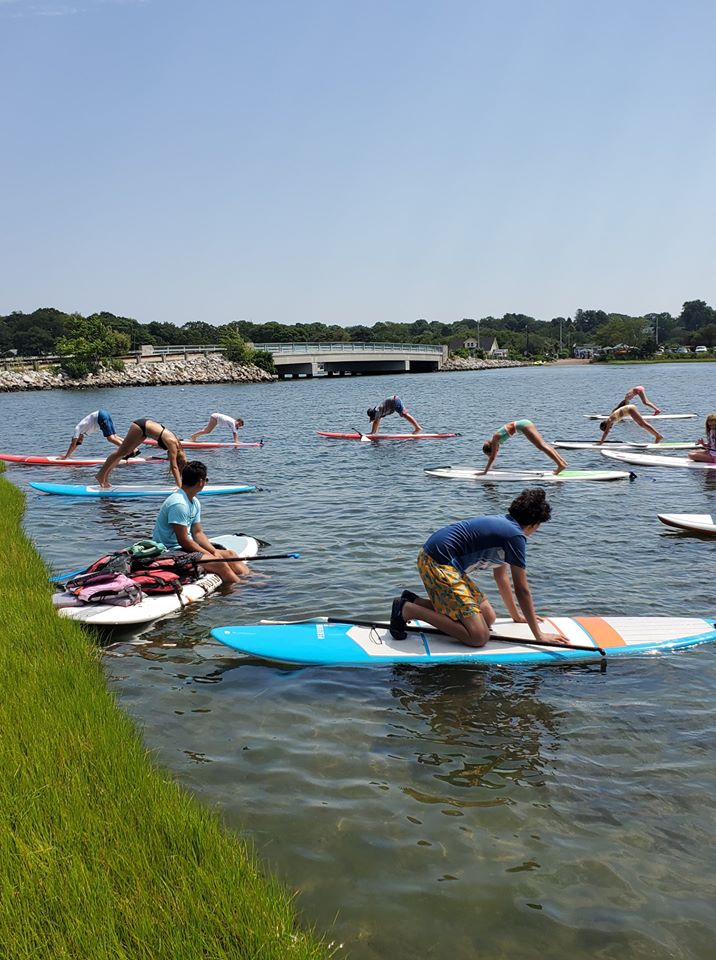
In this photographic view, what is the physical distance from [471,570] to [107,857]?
4.58 meters

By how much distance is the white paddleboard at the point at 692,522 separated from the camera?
12945 millimetres

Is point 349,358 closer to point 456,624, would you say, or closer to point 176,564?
point 176,564

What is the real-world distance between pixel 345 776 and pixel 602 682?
2.97m

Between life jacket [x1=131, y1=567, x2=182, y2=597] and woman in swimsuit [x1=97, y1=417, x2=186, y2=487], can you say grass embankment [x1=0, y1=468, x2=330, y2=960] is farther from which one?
woman in swimsuit [x1=97, y1=417, x2=186, y2=487]

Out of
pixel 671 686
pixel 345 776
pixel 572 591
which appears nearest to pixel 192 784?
pixel 345 776

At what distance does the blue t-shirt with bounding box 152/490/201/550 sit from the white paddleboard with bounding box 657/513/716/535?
27.5ft

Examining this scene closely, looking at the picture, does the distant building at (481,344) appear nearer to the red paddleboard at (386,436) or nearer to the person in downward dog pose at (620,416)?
the red paddleboard at (386,436)

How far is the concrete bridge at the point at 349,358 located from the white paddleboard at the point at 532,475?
80.5 m

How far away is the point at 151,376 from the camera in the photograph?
90812 millimetres

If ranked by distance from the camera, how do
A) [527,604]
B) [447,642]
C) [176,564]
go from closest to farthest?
[527,604] → [447,642] → [176,564]

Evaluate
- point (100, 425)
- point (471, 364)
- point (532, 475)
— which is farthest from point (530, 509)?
point (471, 364)

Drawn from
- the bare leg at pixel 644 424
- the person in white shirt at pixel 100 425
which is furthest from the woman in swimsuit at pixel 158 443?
the bare leg at pixel 644 424

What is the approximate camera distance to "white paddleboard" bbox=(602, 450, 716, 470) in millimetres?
19456

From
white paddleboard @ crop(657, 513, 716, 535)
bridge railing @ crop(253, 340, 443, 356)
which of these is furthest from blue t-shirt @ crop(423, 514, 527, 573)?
bridge railing @ crop(253, 340, 443, 356)
